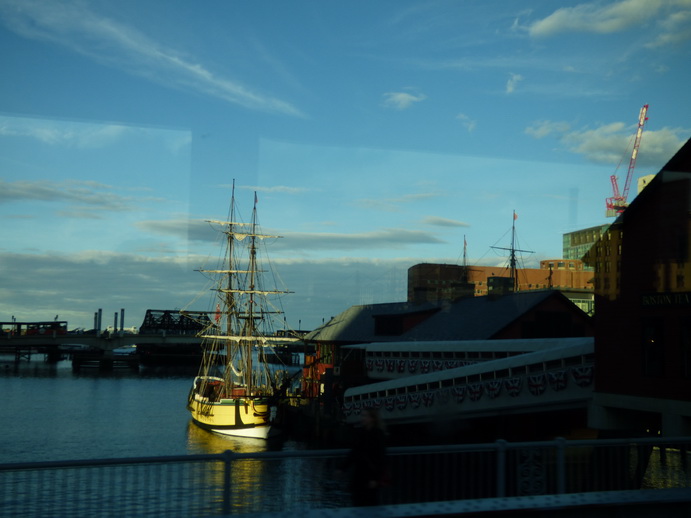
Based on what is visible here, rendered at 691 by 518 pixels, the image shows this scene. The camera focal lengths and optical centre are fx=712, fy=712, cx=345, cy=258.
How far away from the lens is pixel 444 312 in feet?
212

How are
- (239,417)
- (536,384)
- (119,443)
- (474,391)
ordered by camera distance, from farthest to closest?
1. (239,417)
2. (119,443)
3. (474,391)
4. (536,384)

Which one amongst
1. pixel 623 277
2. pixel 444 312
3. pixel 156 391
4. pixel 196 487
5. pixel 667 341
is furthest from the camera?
pixel 156 391

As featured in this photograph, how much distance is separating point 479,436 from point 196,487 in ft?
118

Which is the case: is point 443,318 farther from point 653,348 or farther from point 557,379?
point 653,348

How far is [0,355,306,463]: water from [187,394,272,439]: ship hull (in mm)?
1018

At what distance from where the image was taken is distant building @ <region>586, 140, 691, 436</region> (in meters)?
28.2

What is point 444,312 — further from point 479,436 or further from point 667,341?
point 667,341

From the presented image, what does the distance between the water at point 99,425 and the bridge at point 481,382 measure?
11.8m

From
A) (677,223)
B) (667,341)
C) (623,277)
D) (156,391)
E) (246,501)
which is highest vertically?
(677,223)

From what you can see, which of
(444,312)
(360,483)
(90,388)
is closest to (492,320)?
(444,312)

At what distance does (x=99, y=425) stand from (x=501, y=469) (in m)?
63.0

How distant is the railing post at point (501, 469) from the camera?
1075 centimetres

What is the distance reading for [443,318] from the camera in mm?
62688

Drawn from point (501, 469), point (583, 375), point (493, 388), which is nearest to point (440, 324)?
point (493, 388)
